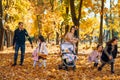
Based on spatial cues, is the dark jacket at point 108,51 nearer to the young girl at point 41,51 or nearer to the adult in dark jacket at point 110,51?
the adult in dark jacket at point 110,51

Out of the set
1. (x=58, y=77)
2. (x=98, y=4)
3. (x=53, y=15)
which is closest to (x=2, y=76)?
(x=58, y=77)

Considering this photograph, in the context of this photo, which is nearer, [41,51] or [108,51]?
[108,51]

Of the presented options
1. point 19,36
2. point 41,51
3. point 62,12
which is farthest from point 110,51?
point 62,12

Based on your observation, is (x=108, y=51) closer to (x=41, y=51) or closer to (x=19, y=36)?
(x=41, y=51)

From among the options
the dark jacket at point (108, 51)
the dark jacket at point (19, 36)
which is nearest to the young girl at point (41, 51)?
the dark jacket at point (19, 36)

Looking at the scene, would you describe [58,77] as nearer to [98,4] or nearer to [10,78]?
[10,78]

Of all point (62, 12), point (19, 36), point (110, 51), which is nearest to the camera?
point (110, 51)

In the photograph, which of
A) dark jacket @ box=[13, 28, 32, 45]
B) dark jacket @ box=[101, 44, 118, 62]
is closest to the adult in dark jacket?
dark jacket @ box=[101, 44, 118, 62]

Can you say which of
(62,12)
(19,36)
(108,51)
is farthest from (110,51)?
(62,12)

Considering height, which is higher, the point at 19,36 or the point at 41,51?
the point at 19,36

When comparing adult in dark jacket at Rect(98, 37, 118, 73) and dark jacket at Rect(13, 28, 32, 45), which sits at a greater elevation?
dark jacket at Rect(13, 28, 32, 45)

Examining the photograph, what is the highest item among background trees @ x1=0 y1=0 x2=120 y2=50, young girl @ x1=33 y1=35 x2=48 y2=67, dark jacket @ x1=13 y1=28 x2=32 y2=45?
background trees @ x1=0 y1=0 x2=120 y2=50

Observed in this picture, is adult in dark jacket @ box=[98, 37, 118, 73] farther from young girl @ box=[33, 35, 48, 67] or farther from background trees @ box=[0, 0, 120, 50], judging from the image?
background trees @ box=[0, 0, 120, 50]

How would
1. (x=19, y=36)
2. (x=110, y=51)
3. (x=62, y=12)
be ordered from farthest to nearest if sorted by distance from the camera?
(x=62, y=12), (x=19, y=36), (x=110, y=51)
